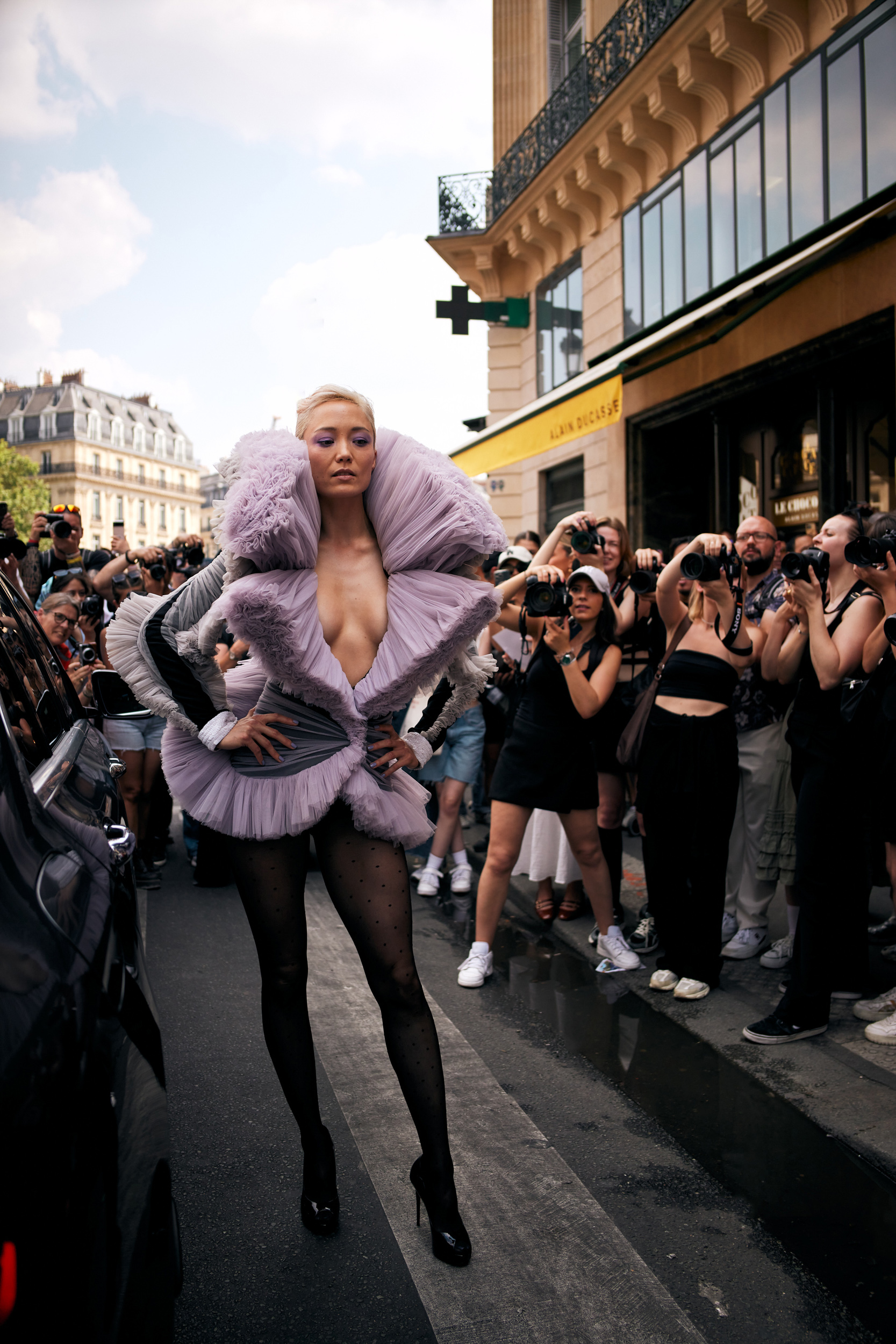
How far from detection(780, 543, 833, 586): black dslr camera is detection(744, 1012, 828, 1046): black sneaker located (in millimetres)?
1714

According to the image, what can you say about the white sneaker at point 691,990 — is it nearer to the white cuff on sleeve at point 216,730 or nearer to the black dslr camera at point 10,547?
the white cuff on sleeve at point 216,730

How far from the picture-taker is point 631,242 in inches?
540

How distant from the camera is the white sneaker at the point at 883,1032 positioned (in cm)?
370

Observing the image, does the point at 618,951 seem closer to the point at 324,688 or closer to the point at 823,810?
the point at 823,810

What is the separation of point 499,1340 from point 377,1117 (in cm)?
109

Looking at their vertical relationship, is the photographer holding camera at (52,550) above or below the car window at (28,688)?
above

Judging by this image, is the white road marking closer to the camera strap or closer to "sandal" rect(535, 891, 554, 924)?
"sandal" rect(535, 891, 554, 924)

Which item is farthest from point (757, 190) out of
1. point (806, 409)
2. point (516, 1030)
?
point (516, 1030)

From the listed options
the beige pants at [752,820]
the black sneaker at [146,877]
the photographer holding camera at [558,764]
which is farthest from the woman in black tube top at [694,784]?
the black sneaker at [146,877]

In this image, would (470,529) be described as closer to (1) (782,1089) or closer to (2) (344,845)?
(2) (344,845)

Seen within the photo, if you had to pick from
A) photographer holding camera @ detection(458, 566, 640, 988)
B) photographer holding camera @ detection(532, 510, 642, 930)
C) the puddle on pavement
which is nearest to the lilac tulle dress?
the puddle on pavement

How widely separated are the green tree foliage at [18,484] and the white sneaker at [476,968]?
53.8m

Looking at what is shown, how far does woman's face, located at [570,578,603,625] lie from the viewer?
4668 millimetres

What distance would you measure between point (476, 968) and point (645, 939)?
953mm
